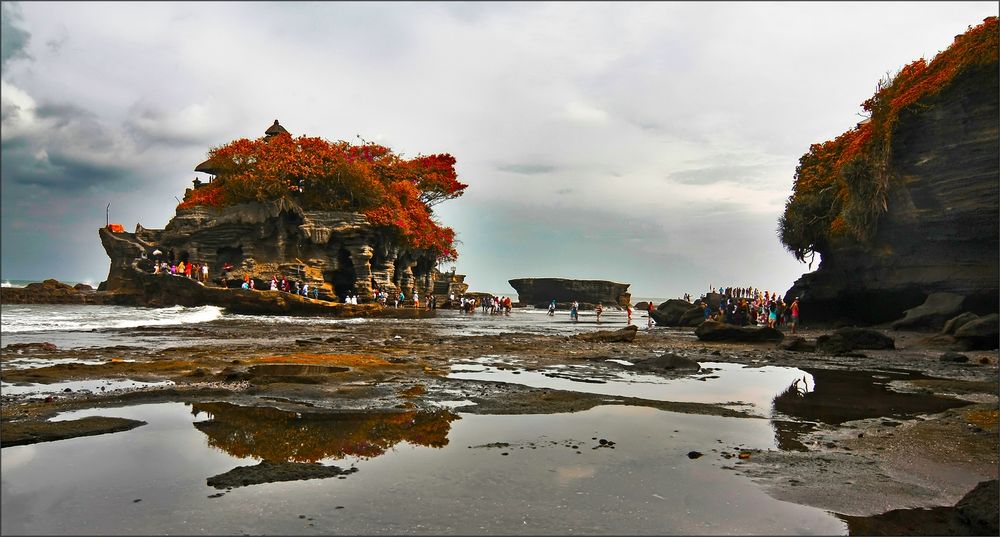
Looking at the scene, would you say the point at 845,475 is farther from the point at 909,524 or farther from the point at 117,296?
the point at 117,296

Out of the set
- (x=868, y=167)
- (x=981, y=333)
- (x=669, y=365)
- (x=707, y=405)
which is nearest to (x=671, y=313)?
(x=868, y=167)

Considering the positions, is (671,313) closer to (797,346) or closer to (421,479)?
(797,346)

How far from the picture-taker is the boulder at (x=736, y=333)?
23344mm

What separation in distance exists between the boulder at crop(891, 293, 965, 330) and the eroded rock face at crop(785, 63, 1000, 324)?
0.55 metres

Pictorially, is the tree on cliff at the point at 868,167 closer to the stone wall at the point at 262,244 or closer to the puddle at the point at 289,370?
the puddle at the point at 289,370

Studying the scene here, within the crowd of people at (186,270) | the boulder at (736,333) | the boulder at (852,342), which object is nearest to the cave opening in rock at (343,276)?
the crowd of people at (186,270)

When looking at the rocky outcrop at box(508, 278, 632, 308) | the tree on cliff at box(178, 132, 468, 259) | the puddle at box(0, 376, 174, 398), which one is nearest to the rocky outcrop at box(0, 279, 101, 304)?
the tree on cliff at box(178, 132, 468, 259)

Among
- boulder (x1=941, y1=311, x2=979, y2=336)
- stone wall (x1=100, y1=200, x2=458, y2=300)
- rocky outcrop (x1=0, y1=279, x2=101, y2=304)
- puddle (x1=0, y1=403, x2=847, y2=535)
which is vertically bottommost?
puddle (x1=0, y1=403, x2=847, y2=535)

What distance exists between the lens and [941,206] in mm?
23359

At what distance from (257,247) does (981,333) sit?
42472mm

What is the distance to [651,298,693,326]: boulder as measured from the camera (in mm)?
40938

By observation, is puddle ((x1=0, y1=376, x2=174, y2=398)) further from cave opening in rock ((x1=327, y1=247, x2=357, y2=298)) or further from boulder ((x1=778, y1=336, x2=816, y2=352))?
cave opening in rock ((x1=327, y1=247, x2=357, y2=298))

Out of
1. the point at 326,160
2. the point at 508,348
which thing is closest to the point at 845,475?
the point at 508,348

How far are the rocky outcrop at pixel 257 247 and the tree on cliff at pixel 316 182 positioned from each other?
5.63ft
